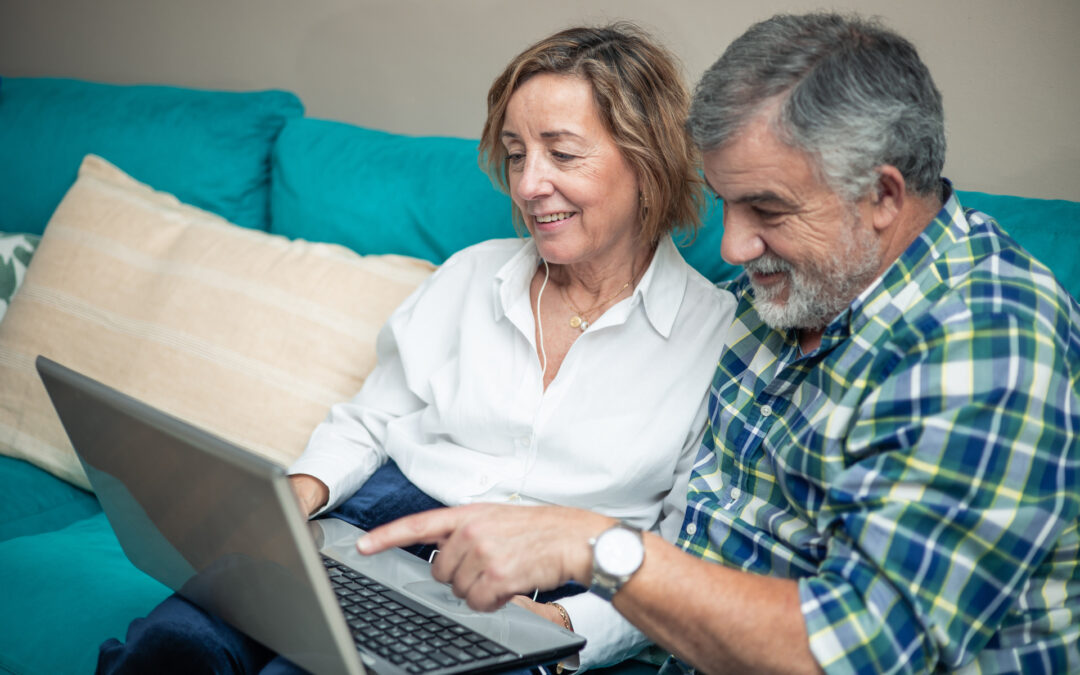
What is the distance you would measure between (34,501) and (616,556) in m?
1.27

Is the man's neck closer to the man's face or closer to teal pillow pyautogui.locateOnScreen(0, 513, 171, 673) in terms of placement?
the man's face

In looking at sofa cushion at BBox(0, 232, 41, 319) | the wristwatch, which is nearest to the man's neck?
the wristwatch

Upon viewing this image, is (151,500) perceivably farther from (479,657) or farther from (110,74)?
(110,74)

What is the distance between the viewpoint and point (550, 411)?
4.30ft

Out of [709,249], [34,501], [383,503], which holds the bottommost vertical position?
[34,501]

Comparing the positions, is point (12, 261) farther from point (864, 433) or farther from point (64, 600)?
point (864, 433)

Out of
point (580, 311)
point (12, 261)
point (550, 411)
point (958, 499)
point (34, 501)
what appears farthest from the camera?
point (12, 261)

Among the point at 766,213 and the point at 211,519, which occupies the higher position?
the point at 766,213

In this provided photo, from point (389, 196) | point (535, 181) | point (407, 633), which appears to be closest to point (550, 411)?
point (535, 181)

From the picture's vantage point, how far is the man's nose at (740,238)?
104 cm

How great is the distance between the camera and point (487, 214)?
1683 millimetres

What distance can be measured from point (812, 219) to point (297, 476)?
2.68ft

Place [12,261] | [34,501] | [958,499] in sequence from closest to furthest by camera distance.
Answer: [958,499]
[34,501]
[12,261]

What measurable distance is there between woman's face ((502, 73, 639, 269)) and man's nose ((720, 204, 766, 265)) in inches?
12.9
